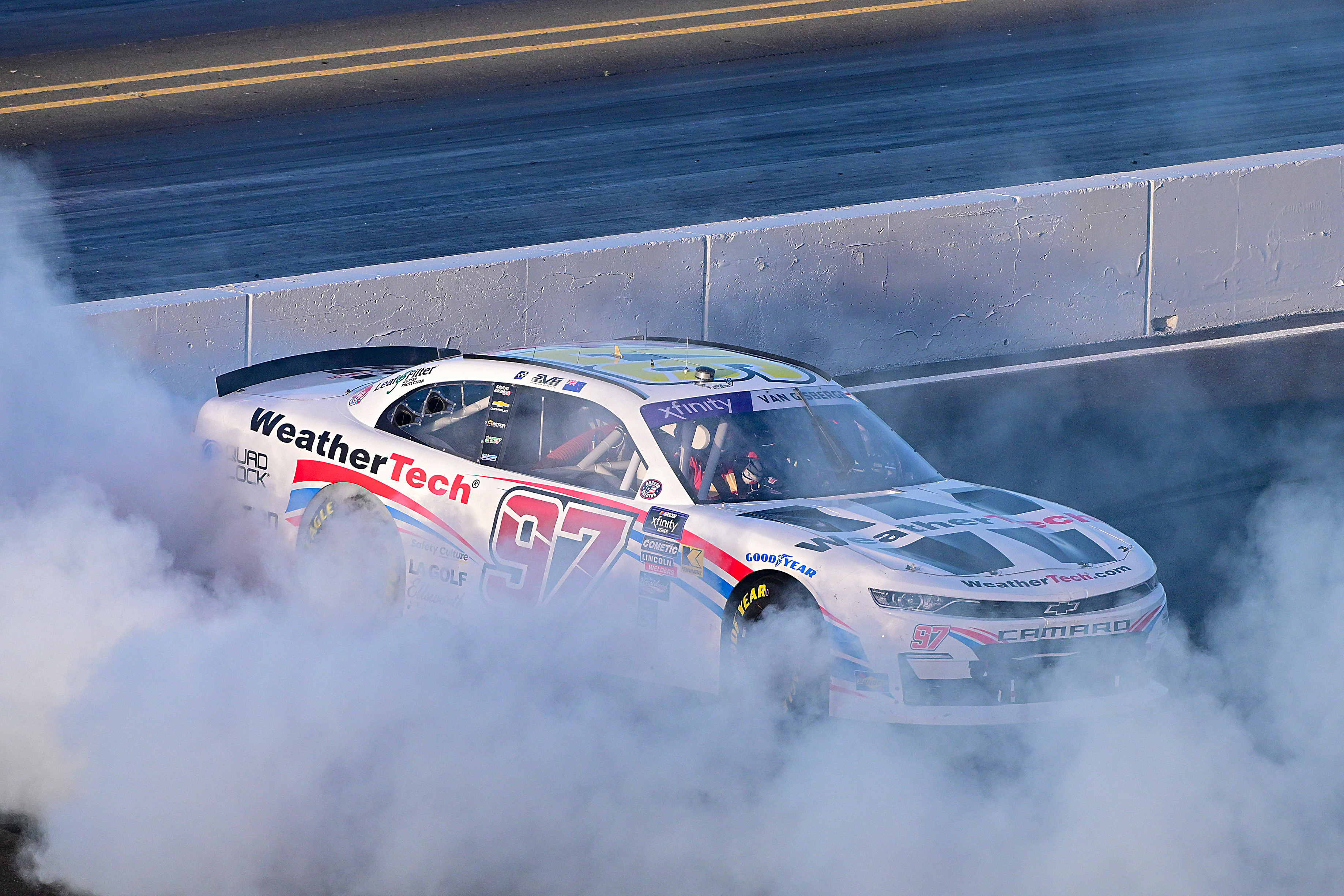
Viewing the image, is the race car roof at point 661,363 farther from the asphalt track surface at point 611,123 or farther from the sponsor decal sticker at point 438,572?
the asphalt track surface at point 611,123

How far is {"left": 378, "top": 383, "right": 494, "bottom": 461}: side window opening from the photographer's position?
24.7 feet

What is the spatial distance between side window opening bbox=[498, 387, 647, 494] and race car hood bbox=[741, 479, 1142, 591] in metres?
0.64

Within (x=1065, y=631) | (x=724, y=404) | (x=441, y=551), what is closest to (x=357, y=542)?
(x=441, y=551)

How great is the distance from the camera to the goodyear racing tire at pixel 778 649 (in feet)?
20.5

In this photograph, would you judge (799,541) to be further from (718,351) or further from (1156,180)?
(1156,180)

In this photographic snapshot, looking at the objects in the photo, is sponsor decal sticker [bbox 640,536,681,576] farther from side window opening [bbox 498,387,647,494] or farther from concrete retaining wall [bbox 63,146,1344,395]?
concrete retaining wall [bbox 63,146,1344,395]

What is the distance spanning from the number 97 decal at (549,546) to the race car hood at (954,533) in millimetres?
584

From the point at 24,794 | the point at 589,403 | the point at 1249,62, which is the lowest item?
the point at 24,794

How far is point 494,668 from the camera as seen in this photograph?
6535mm

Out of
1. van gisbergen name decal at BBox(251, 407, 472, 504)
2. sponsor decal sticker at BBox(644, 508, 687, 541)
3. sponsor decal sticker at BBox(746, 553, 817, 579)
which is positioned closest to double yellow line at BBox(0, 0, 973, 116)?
van gisbergen name decal at BBox(251, 407, 472, 504)

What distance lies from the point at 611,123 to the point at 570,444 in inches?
422

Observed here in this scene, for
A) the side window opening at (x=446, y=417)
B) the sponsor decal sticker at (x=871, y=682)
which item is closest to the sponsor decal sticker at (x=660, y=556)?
the sponsor decal sticker at (x=871, y=682)

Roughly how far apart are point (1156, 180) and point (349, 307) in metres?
5.91

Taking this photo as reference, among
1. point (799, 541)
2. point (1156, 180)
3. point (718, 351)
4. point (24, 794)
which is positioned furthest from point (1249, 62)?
point (24, 794)
